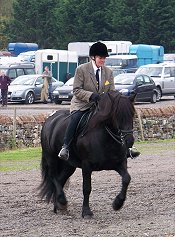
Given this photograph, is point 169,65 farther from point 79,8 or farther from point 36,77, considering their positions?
point 79,8

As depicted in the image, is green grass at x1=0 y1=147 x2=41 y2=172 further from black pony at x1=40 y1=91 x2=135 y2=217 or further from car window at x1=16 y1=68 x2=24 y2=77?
car window at x1=16 y1=68 x2=24 y2=77

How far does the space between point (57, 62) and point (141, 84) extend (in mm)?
11585

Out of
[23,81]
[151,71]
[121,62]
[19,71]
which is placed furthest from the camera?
[121,62]

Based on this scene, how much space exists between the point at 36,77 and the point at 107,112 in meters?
36.8

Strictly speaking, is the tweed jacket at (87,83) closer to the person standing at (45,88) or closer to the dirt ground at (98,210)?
the dirt ground at (98,210)

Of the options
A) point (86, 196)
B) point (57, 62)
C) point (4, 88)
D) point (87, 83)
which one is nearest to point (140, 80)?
point (4, 88)

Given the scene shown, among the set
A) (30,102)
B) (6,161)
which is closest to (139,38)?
(30,102)

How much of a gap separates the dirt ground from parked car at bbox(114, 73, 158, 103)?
26.8 metres

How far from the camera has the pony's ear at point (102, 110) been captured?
1219 cm

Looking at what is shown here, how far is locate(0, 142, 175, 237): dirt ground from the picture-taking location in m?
11.0

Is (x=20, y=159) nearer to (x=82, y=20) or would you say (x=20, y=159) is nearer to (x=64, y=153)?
(x=64, y=153)

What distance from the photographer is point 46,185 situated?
537 inches

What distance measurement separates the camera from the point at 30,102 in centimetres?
4791

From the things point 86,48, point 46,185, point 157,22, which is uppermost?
point 46,185
